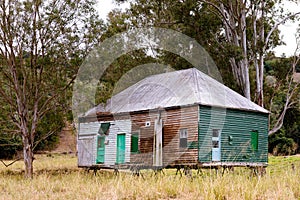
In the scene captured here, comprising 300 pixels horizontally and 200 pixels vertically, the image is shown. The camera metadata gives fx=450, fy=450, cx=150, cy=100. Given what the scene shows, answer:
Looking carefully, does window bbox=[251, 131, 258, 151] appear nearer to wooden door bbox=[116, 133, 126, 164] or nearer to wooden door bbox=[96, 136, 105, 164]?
wooden door bbox=[116, 133, 126, 164]

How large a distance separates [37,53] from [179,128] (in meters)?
7.87

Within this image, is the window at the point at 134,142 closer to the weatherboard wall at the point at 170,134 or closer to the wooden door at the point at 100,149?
the weatherboard wall at the point at 170,134

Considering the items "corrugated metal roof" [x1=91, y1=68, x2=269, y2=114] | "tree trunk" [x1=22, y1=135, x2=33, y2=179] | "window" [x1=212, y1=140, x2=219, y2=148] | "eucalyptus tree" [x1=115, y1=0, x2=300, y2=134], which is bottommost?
"tree trunk" [x1=22, y1=135, x2=33, y2=179]

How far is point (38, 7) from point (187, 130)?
8.94m

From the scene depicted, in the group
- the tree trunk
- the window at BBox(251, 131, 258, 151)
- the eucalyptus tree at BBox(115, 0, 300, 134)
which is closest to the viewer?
the tree trunk

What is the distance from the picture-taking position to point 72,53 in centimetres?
2228

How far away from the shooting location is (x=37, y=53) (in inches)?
864

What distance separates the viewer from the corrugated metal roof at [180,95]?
66.5 feet

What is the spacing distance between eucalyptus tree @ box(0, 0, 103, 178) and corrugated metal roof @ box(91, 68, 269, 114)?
3471 mm

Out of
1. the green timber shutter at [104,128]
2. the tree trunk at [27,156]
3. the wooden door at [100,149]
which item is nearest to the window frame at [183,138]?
the green timber shutter at [104,128]

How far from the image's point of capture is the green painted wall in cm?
1950

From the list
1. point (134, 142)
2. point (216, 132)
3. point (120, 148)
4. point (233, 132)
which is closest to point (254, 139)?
point (233, 132)

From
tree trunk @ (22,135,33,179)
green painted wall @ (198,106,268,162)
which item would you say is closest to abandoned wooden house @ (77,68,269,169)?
green painted wall @ (198,106,268,162)

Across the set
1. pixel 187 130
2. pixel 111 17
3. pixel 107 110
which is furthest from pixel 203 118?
pixel 111 17
